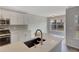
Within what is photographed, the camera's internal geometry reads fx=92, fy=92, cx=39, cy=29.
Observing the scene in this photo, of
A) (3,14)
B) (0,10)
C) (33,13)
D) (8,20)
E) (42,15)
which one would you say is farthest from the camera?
(8,20)

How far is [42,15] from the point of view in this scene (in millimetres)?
2375

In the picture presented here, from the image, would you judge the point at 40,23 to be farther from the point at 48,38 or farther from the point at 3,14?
the point at 3,14

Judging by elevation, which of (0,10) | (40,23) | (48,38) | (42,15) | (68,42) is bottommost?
(68,42)

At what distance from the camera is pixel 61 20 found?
2430 mm

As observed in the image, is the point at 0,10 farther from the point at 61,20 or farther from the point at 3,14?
the point at 61,20

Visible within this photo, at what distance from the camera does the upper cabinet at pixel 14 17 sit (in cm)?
293

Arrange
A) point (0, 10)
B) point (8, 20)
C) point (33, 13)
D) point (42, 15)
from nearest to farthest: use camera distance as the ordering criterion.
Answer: point (42, 15) < point (33, 13) < point (0, 10) < point (8, 20)

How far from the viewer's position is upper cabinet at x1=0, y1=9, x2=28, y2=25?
2.93 meters

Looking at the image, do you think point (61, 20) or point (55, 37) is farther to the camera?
point (55, 37)

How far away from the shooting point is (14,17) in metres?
3.17
